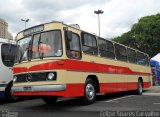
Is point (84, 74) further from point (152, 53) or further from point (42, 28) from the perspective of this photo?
point (152, 53)

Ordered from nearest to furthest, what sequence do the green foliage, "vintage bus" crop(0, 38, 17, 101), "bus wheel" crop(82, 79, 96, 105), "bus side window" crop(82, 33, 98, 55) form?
"bus wheel" crop(82, 79, 96, 105) < "bus side window" crop(82, 33, 98, 55) < "vintage bus" crop(0, 38, 17, 101) < the green foliage

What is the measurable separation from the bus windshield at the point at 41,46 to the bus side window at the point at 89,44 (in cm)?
165

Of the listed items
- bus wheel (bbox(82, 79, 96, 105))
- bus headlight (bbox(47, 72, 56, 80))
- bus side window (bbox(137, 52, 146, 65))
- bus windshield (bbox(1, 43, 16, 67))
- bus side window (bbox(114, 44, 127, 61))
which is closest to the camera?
bus headlight (bbox(47, 72, 56, 80))

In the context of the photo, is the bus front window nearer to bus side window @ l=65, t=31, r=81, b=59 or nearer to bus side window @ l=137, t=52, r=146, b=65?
bus side window @ l=65, t=31, r=81, b=59

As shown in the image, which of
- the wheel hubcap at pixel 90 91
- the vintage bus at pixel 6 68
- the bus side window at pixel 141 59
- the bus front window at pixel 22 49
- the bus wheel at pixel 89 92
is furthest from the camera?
the bus side window at pixel 141 59

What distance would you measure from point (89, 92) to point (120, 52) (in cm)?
474

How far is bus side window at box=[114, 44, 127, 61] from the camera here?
17.2 meters

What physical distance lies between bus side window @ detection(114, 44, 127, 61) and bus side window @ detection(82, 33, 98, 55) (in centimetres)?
275

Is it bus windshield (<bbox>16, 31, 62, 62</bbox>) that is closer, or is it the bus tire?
bus windshield (<bbox>16, 31, 62, 62</bbox>)

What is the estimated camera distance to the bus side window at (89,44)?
13637 mm

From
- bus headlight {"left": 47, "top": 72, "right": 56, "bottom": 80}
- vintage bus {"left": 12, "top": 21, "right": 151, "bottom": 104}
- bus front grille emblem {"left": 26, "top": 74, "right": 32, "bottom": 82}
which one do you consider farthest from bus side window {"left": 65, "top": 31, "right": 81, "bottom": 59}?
bus front grille emblem {"left": 26, "top": 74, "right": 32, "bottom": 82}

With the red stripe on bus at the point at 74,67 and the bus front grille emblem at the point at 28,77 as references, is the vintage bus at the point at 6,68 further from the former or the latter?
the bus front grille emblem at the point at 28,77

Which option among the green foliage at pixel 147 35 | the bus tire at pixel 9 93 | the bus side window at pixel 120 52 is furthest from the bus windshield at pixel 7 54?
the green foliage at pixel 147 35

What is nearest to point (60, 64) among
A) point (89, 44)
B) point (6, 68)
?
point (89, 44)
